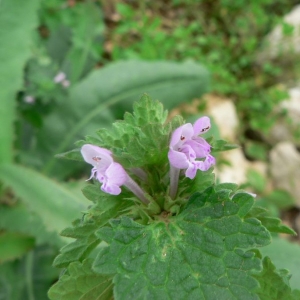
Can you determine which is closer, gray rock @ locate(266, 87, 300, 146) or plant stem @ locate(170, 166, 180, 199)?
plant stem @ locate(170, 166, 180, 199)

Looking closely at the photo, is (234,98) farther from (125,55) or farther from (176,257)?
(176,257)

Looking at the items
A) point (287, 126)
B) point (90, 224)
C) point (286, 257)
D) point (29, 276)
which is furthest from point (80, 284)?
point (287, 126)

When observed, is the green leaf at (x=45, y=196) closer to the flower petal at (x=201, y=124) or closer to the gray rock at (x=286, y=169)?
the flower petal at (x=201, y=124)

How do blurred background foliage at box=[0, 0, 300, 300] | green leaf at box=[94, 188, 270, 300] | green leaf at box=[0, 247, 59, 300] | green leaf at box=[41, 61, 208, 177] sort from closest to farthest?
green leaf at box=[94, 188, 270, 300]
blurred background foliage at box=[0, 0, 300, 300]
green leaf at box=[0, 247, 59, 300]
green leaf at box=[41, 61, 208, 177]

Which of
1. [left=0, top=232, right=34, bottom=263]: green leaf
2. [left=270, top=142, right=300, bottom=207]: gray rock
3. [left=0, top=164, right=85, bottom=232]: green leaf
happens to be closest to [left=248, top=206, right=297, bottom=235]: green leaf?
[left=0, top=164, right=85, bottom=232]: green leaf

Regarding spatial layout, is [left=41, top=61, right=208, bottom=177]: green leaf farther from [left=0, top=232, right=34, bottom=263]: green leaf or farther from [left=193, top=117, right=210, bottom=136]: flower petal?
[left=193, top=117, right=210, bottom=136]: flower petal
